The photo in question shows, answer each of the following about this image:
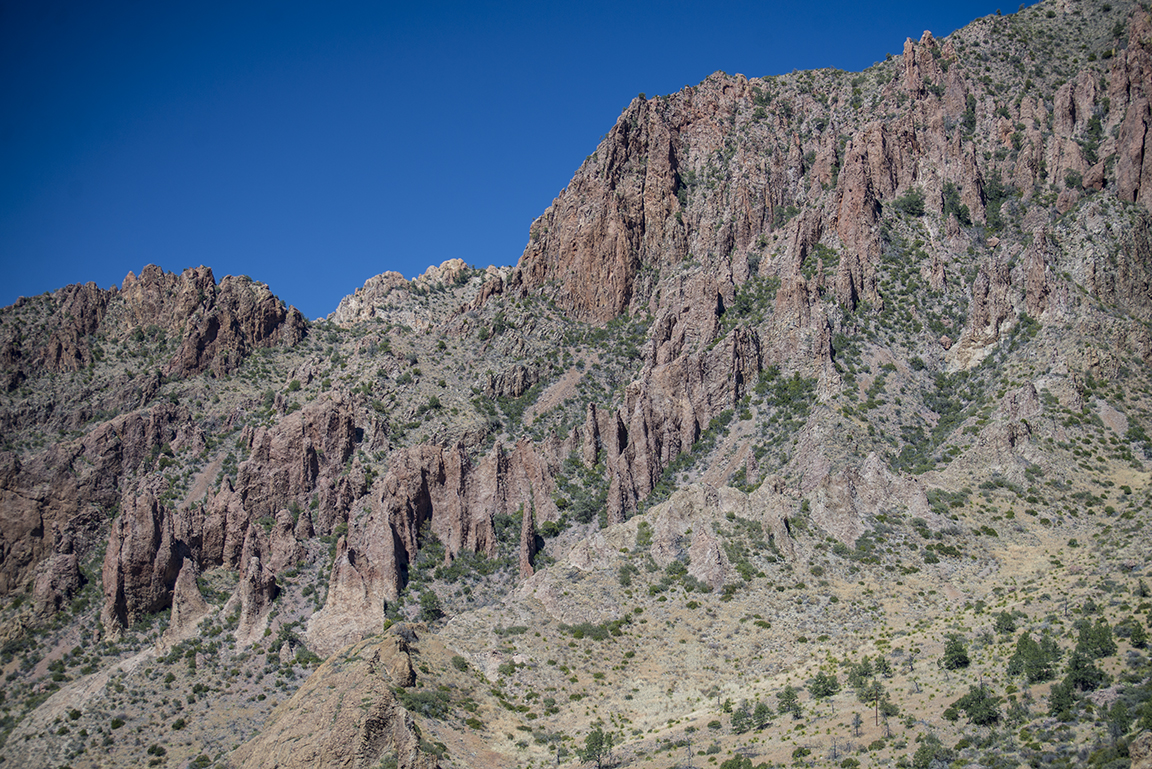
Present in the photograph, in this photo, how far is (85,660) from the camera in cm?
9825

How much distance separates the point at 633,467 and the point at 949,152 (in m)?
66.3

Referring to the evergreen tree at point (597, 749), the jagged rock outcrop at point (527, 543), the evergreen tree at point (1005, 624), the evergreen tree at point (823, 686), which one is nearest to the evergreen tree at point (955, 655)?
the evergreen tree at point (1005, 624)

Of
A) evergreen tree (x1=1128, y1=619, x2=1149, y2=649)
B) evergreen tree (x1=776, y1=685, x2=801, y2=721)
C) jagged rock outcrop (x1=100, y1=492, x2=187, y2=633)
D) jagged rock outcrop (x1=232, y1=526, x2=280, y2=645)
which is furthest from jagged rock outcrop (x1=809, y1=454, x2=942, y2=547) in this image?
jagged rock outcrop (x1=100, y1=492, x2=187, y2=633)

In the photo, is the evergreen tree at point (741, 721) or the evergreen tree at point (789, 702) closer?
the evergreen tree at point (789, 702)

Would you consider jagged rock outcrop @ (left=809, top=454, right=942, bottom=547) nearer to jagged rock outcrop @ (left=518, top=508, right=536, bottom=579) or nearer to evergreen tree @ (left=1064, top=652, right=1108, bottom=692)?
evergreen tree @ (left=1064, top=652, right=1108, bottom=692)

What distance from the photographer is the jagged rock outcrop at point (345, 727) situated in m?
54.3

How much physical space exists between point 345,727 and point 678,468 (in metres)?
67.1

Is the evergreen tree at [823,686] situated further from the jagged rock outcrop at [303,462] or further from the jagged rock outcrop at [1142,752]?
the jagged rock outcrop at [303,462]

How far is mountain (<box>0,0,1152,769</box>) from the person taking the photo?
61.3 meters

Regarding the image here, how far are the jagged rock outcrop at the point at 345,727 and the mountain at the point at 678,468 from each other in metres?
0.33

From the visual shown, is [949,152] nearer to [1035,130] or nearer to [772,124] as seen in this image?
[1035,130]

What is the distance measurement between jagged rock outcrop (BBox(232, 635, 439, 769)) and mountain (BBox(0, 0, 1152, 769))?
33cm

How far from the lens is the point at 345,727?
5528 cm

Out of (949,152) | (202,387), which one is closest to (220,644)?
(202,387)
